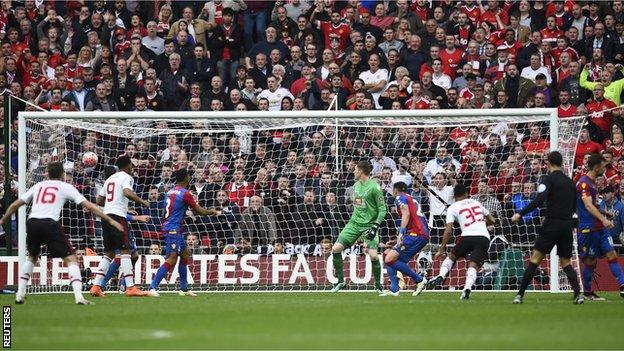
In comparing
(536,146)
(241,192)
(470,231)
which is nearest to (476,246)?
(470,231)

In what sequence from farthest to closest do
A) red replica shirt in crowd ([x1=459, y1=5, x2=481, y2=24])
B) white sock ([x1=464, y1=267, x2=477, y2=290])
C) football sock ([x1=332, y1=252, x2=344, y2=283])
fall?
red replica shirt in crowd ([x1=459, y1=5, x2=481, y2=24]) → football sock ([x1=332, y1=252, x2=344, y2=283]) → white sock ([x1=464, y1=267, x2=477, y2=290])

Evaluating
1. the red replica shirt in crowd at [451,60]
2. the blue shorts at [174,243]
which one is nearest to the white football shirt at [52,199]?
the blue shorts at [174,243]

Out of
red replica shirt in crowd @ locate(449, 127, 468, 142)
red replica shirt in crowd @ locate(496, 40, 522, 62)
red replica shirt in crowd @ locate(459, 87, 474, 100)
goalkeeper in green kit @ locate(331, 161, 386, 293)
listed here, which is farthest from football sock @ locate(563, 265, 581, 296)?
red replica shirt in crowd @ locate(496, 40, 522, 62)

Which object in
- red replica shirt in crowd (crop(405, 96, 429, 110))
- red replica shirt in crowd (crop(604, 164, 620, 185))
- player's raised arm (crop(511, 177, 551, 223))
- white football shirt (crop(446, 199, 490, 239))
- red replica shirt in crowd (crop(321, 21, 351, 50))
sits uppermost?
red replica shirt in crowd (crop(321, 21, 351, 50))

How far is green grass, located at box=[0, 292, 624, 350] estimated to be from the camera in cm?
1200

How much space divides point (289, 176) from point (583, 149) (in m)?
5.60

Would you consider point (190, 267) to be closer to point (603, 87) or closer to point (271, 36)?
point (271, 36)

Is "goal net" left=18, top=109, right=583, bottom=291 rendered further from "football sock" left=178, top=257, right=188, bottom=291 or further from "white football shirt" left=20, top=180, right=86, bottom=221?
"white football shirt" left=20, top=180, right=86, bottom=221

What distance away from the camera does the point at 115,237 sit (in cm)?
1883

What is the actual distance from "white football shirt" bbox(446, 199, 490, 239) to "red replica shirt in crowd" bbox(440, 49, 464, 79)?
7866 millimetres

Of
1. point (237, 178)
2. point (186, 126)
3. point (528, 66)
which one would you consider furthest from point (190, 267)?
point (528, 66)

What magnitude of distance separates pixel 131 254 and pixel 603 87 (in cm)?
989

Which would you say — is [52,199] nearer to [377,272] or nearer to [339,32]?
[377,272]

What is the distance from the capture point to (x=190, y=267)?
21.8 m
